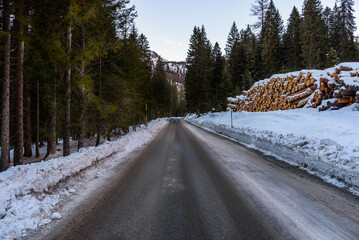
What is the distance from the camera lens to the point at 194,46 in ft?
125

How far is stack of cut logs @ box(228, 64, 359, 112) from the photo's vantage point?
9258mm

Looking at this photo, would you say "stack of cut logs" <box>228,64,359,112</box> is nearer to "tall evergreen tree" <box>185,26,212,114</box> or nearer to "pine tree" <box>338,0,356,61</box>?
"tall evergreen tree" <box>185,26,212,114</box>

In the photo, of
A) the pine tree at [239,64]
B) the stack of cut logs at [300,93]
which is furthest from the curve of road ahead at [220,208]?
the pine tree at [239,64]

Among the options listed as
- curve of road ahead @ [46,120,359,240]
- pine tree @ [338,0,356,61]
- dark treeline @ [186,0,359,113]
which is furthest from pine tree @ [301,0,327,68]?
curve of road ahead @ [46,120,359,240]

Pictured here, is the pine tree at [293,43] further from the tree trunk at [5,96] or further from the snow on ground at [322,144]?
the tree trunk at [5,96]

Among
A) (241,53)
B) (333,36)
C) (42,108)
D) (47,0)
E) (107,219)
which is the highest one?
(333,36)

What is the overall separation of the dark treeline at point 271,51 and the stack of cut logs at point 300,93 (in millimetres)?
11678

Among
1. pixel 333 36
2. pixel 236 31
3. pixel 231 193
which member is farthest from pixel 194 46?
pixel 231 193

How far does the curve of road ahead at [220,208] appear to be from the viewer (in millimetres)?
2523

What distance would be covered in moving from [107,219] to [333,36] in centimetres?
5430

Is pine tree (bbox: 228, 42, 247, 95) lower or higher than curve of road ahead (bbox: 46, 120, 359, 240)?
higher

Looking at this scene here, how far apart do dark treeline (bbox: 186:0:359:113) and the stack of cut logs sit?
11678 mm

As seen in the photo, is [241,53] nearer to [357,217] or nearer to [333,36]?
[333,36]

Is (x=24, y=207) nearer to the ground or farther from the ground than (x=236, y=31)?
nearer to the ground
